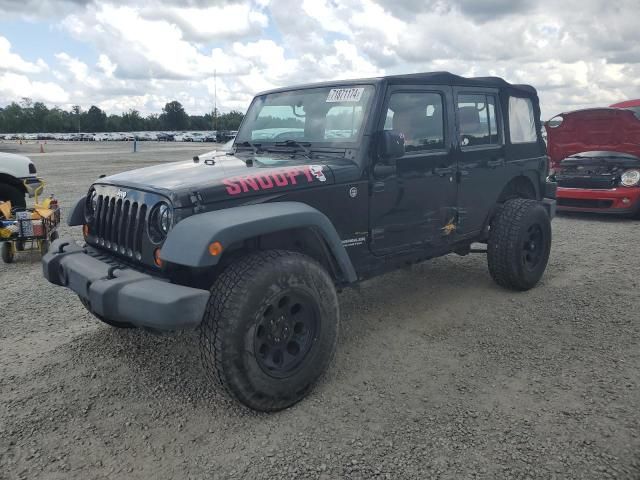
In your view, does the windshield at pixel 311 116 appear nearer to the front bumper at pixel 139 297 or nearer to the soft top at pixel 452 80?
the soft top at pixel 452 80

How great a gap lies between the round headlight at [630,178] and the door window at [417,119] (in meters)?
5.87

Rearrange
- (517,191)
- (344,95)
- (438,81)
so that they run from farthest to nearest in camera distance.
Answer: (517,191) < (438,81) < (344,95)

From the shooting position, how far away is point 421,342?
3.84 m

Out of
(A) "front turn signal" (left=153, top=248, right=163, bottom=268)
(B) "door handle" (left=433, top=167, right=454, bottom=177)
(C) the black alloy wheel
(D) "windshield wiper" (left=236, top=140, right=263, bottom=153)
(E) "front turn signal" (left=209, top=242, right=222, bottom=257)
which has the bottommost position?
(C) the black alloy wheel

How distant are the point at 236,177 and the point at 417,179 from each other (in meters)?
1.49

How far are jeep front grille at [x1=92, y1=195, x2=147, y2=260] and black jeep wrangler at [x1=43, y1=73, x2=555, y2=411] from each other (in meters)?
0.01

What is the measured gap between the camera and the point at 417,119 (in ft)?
12.9

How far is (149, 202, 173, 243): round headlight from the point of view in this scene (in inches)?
113

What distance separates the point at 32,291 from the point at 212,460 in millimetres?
3434

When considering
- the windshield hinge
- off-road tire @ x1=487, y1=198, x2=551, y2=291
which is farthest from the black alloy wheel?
off-road tire @ x1=487, y1=198, x2=551, y2=291

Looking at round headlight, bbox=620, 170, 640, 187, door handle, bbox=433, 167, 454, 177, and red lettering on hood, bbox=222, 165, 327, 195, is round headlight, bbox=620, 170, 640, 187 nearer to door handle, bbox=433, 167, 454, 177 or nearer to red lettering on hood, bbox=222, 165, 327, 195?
door handle, bbox=433, 167, 454, 177

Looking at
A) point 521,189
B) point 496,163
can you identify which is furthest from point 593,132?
point 496,163

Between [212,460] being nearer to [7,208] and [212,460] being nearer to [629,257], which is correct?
[7,208]

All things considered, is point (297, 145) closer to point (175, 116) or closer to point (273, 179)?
point (273, 179)
